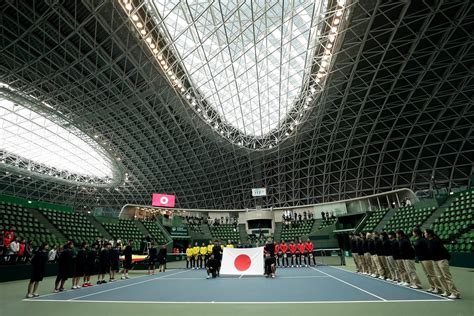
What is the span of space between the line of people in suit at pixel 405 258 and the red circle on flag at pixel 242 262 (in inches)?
249

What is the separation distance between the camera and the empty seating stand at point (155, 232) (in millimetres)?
A: 35775

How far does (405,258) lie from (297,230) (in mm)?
35085

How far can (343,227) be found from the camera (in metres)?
39.6

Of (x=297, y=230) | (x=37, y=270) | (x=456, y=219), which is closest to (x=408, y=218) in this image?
(x=456, y=219)

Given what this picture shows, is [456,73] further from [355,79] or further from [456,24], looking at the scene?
[355,79]

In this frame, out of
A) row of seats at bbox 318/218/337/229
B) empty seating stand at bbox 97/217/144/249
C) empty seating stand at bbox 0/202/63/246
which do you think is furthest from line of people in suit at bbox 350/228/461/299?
row of seats at bbox 318/218/337/229

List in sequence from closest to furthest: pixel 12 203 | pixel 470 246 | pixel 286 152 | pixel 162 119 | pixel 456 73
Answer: pixel 470 246, pixel 12 203, pixel 456 73, pixel 162 119, pixel 286 152

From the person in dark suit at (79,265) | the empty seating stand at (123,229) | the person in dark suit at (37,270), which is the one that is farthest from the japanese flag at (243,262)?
the empty seating stand at (123,229)

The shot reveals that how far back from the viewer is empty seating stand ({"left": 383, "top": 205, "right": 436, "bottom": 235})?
25.3 meters

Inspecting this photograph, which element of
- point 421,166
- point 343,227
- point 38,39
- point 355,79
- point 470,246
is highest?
point 355,79

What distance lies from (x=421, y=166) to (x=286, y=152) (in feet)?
68.7

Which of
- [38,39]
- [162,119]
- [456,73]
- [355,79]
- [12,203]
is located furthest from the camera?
[162,119]

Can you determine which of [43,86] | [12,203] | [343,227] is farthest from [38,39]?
[343,227]

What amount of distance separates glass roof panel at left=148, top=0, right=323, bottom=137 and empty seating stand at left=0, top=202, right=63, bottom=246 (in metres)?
19.8
